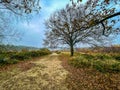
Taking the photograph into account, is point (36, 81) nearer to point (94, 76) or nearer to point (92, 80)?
point (92, 80)

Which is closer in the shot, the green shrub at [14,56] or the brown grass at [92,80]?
the brown grass at [92,80]

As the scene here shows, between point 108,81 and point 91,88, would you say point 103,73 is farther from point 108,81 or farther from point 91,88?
point 91,88

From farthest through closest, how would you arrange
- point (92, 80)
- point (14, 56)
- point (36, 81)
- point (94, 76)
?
point (14, 56) < point (94, 76) < point (92, 80) < point (36, 81)

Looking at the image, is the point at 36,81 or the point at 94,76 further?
the point at 94,76

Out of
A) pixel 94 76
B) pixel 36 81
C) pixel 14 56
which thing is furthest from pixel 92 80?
pixel 14 56

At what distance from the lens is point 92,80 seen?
11344 millimetres

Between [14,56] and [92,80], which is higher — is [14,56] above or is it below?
above

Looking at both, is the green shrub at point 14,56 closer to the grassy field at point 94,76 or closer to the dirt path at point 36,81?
the dirt path at point 36,81

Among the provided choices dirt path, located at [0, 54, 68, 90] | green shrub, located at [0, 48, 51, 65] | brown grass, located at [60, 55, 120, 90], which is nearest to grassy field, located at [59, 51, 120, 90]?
brown grass, located at [60, 55, 120, 90]

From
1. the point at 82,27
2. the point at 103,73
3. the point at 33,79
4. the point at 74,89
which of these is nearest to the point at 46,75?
the point at 33,79

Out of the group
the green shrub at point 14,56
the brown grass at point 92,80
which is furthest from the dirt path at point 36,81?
the green shrub at point 14,56

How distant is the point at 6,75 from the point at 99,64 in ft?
23.6

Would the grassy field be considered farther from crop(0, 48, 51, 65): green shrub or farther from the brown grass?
crop(0, 48, 51, 65): green shrub

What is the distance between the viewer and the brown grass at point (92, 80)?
33.9 ft
